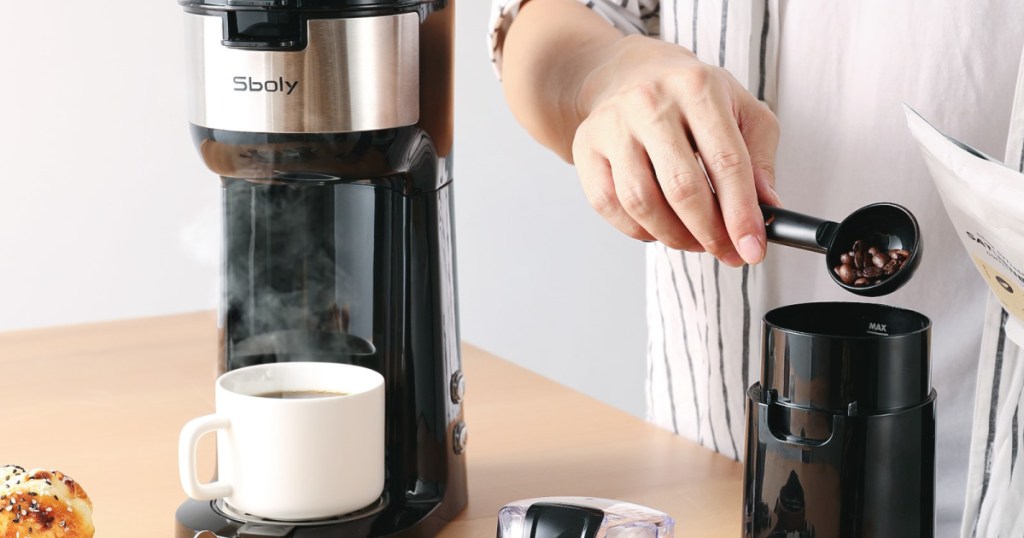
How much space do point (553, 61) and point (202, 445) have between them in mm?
429

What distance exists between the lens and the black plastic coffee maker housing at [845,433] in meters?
0.56

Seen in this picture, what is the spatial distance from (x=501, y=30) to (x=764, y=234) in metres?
0.44

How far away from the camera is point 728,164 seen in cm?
66

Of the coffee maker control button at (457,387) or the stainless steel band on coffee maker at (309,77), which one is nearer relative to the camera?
the stainless steel band on coffee maker at (309,77)

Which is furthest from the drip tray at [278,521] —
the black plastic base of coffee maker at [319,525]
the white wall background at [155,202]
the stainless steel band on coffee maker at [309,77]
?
the white wall background at [155,202]

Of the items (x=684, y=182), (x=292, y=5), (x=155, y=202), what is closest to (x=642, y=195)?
(x=684, y=182)

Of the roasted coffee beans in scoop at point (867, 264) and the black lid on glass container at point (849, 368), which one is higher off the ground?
the roasted coffee beans in scoop at point (867, 264)

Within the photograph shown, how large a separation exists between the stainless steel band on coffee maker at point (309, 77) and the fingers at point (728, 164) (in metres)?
0.19

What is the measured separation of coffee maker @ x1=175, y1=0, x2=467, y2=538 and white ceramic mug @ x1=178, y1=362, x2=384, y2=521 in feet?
0.05

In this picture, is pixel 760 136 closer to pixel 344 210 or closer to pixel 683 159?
pixel 683 159

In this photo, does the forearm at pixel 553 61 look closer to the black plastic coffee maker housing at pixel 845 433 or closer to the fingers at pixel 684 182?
the fingers at pixel 684 182

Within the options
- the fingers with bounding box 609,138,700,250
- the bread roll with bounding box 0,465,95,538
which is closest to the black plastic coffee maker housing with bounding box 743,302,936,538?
the fingers with bounding box 609,138,700,250

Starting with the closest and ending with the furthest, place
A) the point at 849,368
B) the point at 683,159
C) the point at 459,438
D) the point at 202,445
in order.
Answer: the point at 849,368, the point at 683,159, the point at 459,438, the point at 202,445

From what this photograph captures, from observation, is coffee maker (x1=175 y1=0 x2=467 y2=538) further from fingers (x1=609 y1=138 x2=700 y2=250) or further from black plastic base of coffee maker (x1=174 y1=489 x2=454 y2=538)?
fingers (x1=609 y1=138 x2=700 y2=250)
